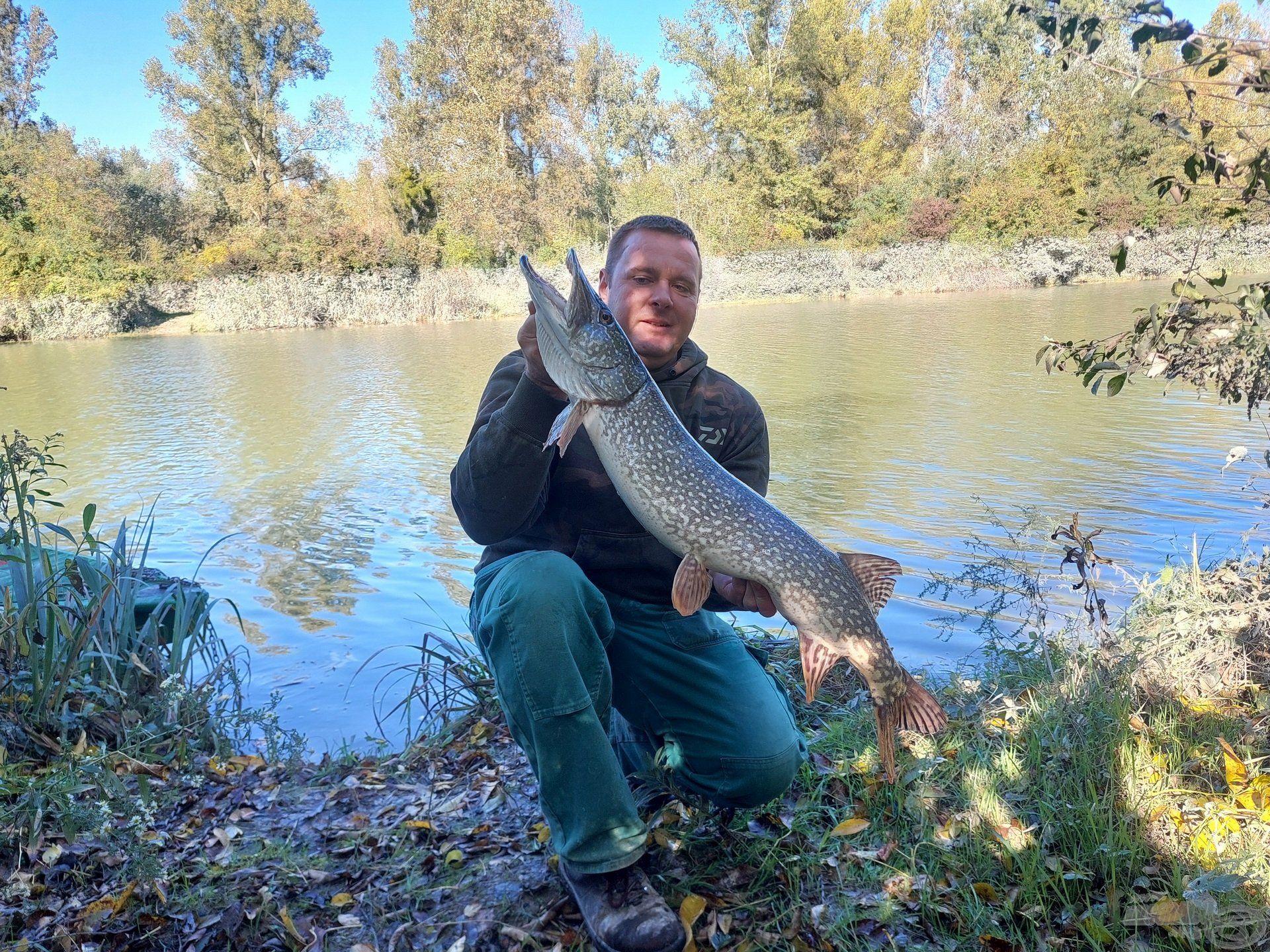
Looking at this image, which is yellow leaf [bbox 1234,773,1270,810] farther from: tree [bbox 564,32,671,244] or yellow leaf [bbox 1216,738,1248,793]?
tree [bbox 564,32,671,244]

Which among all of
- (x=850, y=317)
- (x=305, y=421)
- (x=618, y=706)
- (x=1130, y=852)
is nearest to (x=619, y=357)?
(x=618, y=706)

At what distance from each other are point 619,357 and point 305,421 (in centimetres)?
971

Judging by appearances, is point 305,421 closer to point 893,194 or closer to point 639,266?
point 639,266

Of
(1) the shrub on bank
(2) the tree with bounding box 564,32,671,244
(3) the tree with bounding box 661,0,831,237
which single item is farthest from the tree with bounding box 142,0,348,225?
(1) the shrub on bank

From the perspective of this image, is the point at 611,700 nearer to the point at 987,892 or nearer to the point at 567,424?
the point at 567,424

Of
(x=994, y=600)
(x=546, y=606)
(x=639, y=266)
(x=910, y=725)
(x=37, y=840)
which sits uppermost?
(x=639, y=266)

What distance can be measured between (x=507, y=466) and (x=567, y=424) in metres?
0.21

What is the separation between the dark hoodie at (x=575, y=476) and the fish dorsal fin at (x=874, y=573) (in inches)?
21.3

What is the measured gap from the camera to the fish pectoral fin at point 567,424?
2.23 m

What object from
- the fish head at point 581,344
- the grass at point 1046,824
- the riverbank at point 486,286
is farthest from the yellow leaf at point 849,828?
the riverbank at point 486,286

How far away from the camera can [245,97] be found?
33.4 m

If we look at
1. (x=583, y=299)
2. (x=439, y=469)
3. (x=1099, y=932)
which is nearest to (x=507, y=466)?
(x=583, y=299)

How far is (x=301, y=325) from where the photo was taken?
26125 millimetres

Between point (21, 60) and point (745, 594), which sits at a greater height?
point (21, 60)
